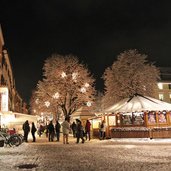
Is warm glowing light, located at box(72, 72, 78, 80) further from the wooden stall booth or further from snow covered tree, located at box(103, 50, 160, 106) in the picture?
the wooden stall booth

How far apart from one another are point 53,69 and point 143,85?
14513 millimetres

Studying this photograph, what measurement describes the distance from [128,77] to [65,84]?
10.6m

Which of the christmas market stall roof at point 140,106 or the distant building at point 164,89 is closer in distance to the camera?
the christmas market stall roof at point 140,106

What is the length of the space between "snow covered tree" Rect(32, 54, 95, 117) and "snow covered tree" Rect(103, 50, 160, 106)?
3.88 meters

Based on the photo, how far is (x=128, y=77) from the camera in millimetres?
47406

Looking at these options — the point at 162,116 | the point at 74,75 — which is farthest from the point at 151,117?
the point at 74,75

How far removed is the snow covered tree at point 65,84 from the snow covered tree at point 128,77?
12.7 feet

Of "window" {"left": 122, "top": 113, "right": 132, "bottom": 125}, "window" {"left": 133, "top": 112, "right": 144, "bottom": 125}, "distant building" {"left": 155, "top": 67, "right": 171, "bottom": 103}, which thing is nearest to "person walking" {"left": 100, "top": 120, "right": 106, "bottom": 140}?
"window" {"left": 122, "top": 113, "right": 132, "bottom": 125}

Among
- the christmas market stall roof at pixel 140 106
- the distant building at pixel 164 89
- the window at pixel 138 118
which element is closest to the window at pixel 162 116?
the christmas market stall roof at pixel 140 106

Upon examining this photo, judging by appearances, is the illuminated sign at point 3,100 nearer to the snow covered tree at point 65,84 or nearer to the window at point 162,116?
the snow covered tree at point 65,84

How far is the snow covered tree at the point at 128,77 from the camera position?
4675cm

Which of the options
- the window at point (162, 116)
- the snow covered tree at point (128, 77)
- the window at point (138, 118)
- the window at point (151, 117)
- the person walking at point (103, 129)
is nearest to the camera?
the window at point (162, 116)

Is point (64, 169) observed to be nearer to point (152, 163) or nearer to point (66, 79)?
point (152, 163)

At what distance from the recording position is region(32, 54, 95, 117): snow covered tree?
4384 centimetres
